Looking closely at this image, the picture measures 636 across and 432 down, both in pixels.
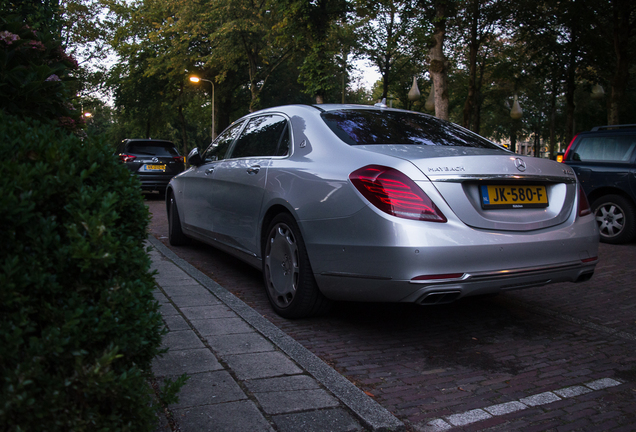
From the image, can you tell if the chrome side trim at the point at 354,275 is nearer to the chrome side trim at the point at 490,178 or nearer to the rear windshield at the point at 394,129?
the chrome side trim at the point at 490,178

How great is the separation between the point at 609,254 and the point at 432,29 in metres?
7.67

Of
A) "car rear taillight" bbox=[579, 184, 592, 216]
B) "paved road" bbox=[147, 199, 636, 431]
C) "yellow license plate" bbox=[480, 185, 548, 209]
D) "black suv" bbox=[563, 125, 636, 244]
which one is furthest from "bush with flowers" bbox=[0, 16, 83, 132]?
"black suv" bbox=[563, 125, 636, 244]

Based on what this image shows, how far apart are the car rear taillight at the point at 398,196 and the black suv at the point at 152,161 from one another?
13.0 m

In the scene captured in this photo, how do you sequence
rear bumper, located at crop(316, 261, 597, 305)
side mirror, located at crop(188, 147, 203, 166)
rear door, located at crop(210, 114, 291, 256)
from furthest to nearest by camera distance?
side mirror, located at crop(188, 147, 203, 166) → rear door, located at crop(210, 114, 291, 256) → rear bumper, located at crop(316, 261, 597, 305)

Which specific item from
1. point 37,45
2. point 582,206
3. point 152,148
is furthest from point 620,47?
point 37,45

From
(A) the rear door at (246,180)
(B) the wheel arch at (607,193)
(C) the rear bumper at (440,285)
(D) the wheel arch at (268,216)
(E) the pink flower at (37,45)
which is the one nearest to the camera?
(C) the rear bumper at (440,285)

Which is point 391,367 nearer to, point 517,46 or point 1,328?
point 1,328

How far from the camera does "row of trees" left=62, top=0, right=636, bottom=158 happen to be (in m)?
17.8

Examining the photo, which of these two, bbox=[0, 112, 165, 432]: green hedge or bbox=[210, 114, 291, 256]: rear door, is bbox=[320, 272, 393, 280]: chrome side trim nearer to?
bbox=[210, 114, 291, 256]: rear door

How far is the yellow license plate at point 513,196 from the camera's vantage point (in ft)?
11.2

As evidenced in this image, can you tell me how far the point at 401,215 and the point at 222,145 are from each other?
3.12m

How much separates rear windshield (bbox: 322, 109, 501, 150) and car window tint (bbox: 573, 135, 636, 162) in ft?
17.6

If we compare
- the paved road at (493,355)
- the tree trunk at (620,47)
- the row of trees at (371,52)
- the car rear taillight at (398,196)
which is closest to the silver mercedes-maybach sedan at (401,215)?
the car rear taillight at (398,196)

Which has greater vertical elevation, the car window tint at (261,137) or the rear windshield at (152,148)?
the rear windshield at (152,148)
